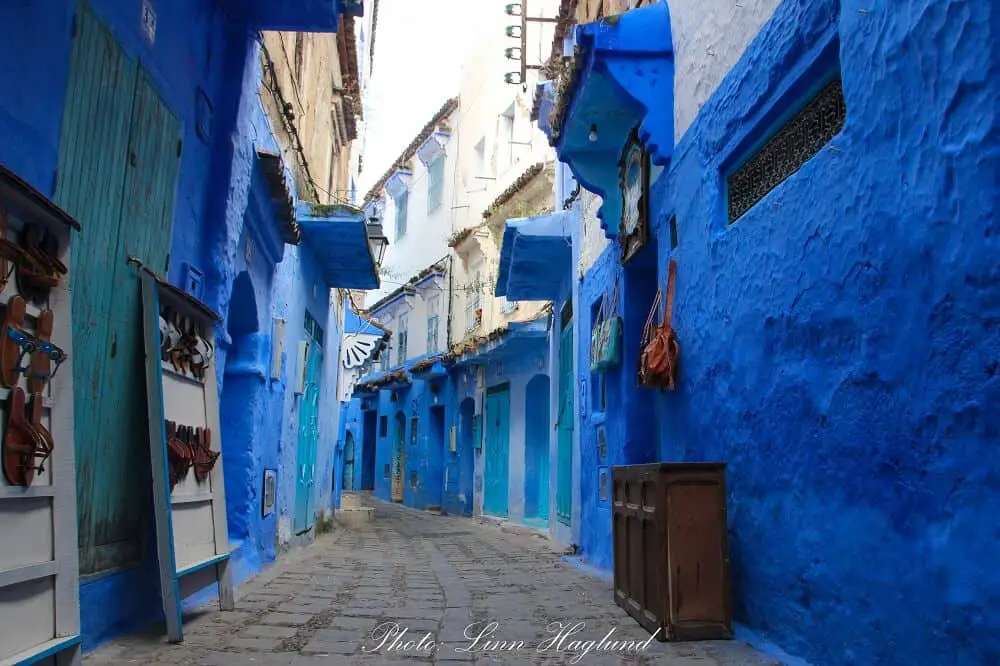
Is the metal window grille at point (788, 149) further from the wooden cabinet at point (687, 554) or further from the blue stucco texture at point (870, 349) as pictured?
the wooden cabinet at point (687, 554)

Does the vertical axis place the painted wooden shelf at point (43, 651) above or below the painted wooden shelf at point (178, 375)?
below

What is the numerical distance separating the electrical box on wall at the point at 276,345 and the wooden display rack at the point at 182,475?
2.82m

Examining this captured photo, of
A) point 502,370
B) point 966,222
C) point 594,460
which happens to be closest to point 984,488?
point 966,222

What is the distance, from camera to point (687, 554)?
4.43 metres

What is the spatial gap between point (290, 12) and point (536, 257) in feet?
20.3

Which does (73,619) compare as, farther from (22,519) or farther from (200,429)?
(200,429)

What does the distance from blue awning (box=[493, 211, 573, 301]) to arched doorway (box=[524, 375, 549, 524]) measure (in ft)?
10.6

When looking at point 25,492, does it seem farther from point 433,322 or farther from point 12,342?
point 433,322

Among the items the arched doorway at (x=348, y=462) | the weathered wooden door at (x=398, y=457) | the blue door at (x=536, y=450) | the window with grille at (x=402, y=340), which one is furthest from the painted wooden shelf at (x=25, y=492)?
the arched doorway at (x=348, y=462)

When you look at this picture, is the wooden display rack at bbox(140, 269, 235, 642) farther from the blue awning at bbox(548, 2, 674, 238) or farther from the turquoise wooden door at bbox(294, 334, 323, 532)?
the turquoise wooden door at bbox(294, 334, 323, 532)

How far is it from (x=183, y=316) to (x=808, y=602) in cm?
393

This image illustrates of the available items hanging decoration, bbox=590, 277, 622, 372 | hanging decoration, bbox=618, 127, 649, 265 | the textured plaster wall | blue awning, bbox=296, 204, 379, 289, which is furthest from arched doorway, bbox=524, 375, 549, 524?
the textured plaster wall

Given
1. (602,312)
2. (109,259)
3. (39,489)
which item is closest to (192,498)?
(109,259)

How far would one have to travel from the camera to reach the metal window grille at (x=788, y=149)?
3.91 m
